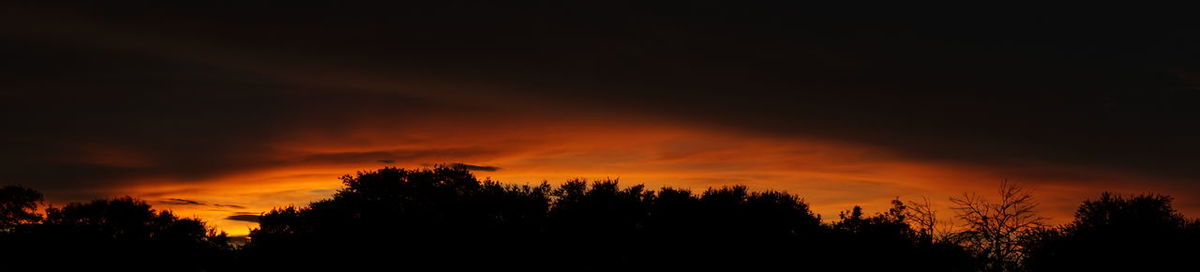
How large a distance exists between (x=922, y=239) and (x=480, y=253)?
80.7 ft

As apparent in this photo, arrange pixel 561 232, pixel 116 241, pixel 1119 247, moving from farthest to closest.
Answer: pixel 116 241 < pixel 561 232 < pixel 1119 247

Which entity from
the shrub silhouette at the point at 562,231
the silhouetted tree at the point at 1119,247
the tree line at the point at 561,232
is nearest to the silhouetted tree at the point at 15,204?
the tree line at the point at 561,232

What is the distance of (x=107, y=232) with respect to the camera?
6831 centimetres

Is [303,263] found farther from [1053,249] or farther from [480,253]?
[1053,249]

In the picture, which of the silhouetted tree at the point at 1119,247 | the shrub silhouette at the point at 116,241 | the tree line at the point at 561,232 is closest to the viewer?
the silhouetted tree at the point at 1119,247

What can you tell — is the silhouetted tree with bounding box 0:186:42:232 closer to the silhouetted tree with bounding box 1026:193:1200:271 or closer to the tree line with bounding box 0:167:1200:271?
the tree line with bounding box 0:167:1200:271

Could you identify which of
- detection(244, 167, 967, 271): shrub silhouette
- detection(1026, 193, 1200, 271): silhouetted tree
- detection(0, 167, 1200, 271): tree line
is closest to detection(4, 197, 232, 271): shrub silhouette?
detection(0, 167, 1200, 271): tree line

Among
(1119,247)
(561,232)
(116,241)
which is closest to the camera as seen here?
(1119,247)

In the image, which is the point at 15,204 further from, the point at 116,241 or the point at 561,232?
the point at 561,232

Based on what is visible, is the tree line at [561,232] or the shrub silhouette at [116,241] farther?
the shrub silhouette at [116,241]

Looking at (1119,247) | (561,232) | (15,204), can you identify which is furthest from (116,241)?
(1119,247)

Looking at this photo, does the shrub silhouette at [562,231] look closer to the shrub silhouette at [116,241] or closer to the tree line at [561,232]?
the tree line at [561,232]

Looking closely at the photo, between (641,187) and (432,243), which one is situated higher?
(641,187)

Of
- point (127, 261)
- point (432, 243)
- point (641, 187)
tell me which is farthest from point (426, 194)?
point (127, 261)
